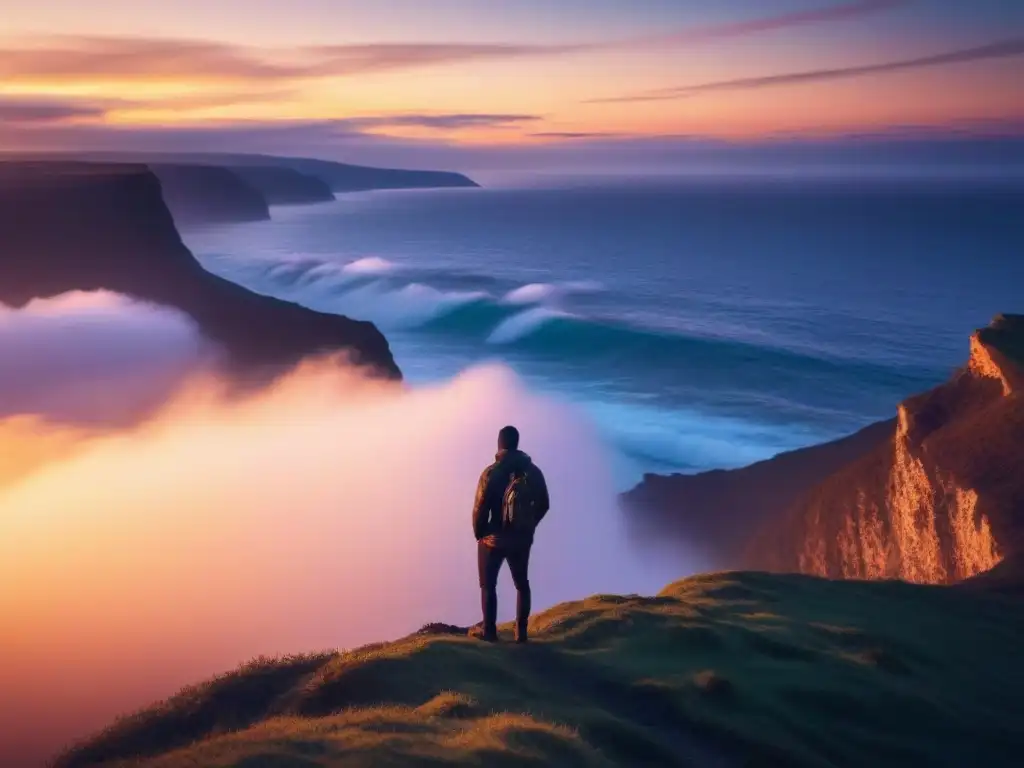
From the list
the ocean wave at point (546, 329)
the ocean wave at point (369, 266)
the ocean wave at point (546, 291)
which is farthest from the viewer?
the ocean wave at point (369, 266)

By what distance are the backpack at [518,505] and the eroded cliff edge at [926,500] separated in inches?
725

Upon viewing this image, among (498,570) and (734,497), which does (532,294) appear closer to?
(734,497)

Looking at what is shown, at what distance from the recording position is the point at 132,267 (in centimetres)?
8000

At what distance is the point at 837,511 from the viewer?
120 feet

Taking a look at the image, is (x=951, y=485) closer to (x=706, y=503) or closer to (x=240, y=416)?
(x=706, y=503)

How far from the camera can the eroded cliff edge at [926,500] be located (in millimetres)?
27312

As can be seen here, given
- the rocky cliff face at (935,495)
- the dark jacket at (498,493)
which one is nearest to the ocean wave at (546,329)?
the rocky cliff face at (935,495)

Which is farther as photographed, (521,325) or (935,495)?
(521,325)

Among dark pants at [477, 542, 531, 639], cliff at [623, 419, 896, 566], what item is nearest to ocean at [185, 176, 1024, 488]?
cliff at [623, 419, 896, 566]

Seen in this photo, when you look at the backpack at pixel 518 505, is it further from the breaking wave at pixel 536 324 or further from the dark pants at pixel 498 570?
the breaking wave at pixel 536 324

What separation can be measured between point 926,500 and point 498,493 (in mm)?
22967

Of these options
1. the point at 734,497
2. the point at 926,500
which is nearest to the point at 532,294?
the point at 734,497

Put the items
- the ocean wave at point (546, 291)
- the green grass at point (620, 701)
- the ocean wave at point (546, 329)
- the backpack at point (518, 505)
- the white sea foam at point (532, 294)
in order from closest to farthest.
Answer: the green grass at point (620, 701), the backpack at point (518, 505), the ocean wave at point (546, 329), the white sea foam at point (532, 294), the ocean wave at point (546, 291)

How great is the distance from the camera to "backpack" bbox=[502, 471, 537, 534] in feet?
39.5
